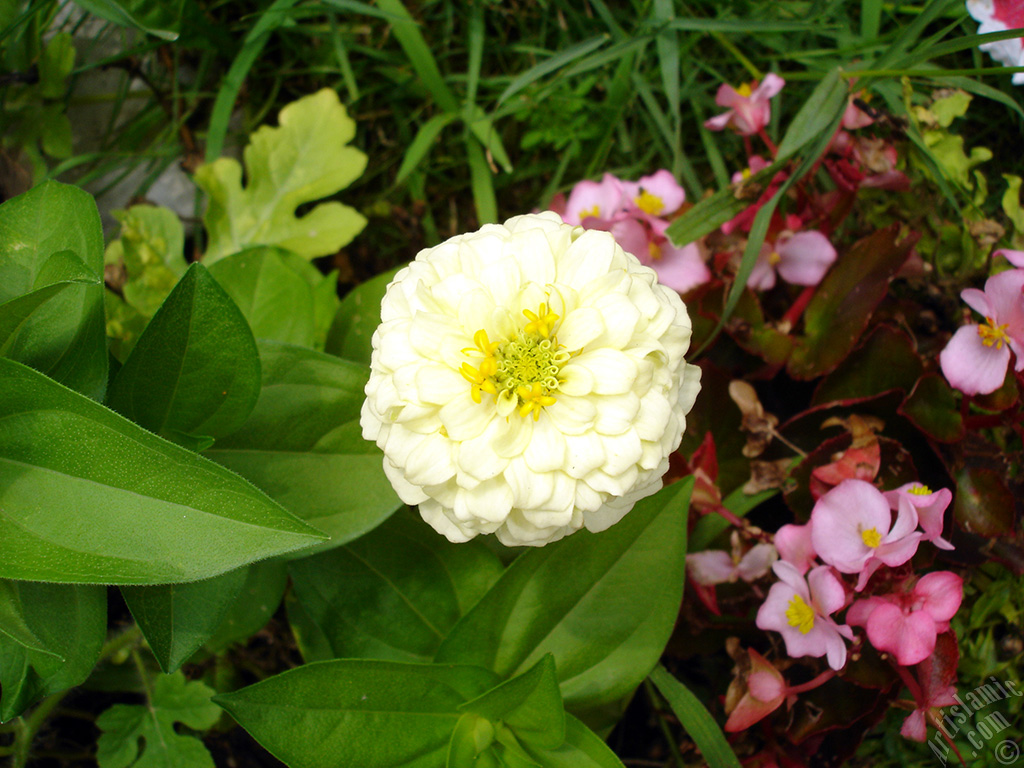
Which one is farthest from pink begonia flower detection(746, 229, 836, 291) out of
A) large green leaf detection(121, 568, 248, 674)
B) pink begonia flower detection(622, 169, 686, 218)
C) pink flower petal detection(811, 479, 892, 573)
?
large green leaf detection(121, 568, 248, 674)

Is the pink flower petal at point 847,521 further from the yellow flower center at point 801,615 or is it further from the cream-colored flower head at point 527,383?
the cream-colored flower head at point 527,383

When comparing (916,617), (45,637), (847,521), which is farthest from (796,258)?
(45,637)

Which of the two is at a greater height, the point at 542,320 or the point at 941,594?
the point at 542,320

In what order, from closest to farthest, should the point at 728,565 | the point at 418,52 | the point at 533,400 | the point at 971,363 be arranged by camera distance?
the point at 533,400 → the point at 971,363 → the point at 728,565 → the point at 418,52

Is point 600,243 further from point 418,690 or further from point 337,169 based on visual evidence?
point 337,169

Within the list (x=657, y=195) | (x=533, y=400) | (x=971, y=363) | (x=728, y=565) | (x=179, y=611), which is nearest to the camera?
(x=533, y=400)

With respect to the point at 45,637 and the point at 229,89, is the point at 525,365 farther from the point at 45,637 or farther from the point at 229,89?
the point at 229,89

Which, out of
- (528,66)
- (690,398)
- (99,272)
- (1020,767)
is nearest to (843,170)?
(690,398)
